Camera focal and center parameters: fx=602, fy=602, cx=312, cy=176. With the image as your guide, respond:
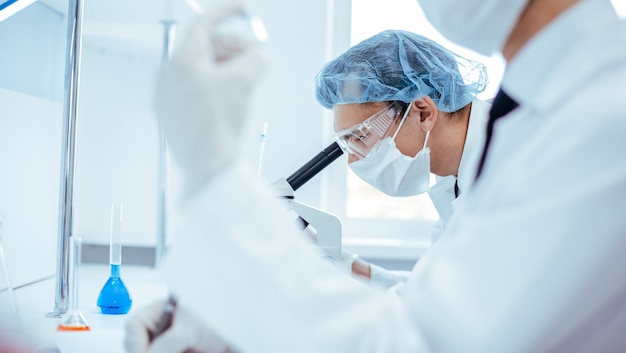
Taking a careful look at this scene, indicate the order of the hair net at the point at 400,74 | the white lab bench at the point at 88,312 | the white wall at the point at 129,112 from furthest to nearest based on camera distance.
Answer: the white wall at the point at 129,112
the hair net at the point at 400,74
the white lab bench at the point at 88,312

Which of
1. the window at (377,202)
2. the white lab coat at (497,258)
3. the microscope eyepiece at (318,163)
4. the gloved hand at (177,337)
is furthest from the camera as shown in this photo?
the window at (377,202)

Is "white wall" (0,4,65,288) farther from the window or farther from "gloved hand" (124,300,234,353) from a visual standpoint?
the window

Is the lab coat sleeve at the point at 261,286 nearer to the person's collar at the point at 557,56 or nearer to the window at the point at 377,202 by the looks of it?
the person's collar at the point at 557,56

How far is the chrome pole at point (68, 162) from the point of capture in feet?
4.17

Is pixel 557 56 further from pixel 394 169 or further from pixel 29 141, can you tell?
pixel 29 141

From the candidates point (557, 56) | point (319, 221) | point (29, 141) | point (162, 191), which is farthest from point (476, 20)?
point (162, 191)

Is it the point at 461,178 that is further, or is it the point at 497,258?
the point at 461,178

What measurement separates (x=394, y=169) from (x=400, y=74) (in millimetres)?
266

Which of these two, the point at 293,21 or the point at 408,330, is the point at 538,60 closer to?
the point at 408,330

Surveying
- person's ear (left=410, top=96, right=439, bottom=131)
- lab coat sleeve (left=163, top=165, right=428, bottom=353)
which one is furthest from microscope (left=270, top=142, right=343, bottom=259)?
lab coat sleeve (left=163, top=165, right=428, bottom=353)

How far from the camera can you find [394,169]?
5.26 feet

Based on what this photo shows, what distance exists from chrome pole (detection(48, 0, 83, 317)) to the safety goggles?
643 millimetres

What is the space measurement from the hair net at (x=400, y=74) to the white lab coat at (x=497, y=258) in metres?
0.80

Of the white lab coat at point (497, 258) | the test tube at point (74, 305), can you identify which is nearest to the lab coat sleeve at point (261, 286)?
the white lab coat at point (497, 258)
